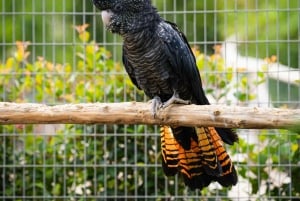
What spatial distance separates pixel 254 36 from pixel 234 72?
414mm

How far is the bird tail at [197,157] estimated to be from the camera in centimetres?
483

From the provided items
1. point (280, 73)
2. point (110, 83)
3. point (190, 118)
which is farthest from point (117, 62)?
point (190, 118)

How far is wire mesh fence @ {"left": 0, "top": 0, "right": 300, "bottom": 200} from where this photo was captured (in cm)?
580

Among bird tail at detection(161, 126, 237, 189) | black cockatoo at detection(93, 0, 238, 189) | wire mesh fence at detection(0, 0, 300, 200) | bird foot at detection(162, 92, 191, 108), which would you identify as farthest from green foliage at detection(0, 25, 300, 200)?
bird foot at detection(162, 92, 191, 108)

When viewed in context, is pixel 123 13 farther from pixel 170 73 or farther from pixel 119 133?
pixel 119 133

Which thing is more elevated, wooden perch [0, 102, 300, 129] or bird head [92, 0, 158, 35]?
bird head [92, 0, 158, 35]

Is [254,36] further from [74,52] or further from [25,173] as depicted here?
[25,173]

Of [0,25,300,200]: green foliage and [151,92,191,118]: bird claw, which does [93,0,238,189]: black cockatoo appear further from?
[0,25,300,200]: green foliage

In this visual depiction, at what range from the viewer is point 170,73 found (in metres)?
4.78

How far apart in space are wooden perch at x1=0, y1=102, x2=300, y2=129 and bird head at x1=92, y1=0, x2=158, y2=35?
0.63m

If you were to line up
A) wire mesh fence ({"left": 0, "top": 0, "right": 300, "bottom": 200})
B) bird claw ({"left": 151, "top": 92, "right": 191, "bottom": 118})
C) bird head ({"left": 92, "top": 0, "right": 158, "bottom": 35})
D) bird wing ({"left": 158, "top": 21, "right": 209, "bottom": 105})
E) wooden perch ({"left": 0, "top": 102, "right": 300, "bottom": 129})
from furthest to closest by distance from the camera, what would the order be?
wire mesh fence ({"left": 0, "top": 0, "right": 300, "bottom": 200})
bird wing ({"left": 158, "top": 21, "right": 209, "bottom": 105})
bird head ({"left": 92, "top": 0, "right": 158, "bottom": 35})
bird claw ({"left": 151, "top": 92, "right": 191, "bottom": 118})
wooden perch ({"left": 0, "top": 102, "right": 300, "bottom": 129})

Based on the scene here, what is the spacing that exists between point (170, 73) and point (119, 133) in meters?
1.30

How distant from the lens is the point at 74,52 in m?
5.92

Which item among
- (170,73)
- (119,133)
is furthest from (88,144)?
(170,73)
